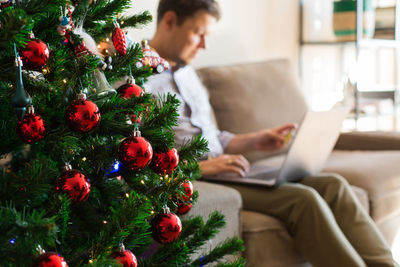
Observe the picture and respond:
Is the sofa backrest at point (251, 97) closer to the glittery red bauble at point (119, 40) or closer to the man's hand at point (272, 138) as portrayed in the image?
the man's hand at point (272, 138)

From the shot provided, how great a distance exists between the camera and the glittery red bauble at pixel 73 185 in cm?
66

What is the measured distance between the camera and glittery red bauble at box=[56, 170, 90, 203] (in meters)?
0.66

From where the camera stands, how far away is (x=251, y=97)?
7.08 feet

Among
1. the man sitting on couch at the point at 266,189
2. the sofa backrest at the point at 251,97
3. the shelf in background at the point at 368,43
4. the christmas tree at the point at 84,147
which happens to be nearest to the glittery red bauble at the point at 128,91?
the christmas tree at the point at 84,147

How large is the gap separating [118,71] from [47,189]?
260mm

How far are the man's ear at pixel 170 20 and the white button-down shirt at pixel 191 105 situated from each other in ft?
0.53

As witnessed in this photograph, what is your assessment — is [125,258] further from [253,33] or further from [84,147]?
[253,33]

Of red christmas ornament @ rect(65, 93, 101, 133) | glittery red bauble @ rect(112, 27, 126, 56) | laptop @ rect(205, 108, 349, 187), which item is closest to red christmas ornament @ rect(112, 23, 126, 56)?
glittery red bauble @ rect(112, 27, 126, 56)

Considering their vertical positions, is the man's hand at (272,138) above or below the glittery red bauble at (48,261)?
below

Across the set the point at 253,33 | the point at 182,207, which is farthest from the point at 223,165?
the point at 253,33

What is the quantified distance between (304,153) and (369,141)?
→ 89 cm

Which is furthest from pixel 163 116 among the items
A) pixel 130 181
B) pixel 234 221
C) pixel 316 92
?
pixel 316 92

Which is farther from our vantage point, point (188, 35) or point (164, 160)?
point (188, 35)

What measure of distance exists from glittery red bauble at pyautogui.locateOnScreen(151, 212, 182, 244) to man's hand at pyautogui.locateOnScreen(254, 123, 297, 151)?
1.04 meters
